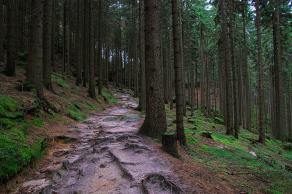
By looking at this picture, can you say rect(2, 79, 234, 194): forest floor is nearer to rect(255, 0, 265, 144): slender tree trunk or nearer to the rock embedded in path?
the rock embedded in path

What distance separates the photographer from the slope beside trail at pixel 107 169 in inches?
265

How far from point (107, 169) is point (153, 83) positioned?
4241 mm

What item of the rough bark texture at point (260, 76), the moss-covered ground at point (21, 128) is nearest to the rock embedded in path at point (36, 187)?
the moss-covered ground at point (21, 128)

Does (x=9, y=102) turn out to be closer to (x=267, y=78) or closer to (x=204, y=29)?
(x=204, y=29)

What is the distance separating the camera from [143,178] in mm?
7070

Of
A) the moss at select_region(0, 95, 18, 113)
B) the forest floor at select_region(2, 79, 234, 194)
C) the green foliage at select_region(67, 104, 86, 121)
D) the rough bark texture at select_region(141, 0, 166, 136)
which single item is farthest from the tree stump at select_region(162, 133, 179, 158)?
the green foliage at select_region(67, 104, 86, 121)

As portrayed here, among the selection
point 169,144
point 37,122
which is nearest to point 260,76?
point 169,144

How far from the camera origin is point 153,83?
1144 cm

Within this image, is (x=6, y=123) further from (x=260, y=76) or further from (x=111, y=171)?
(x=260, y=76)

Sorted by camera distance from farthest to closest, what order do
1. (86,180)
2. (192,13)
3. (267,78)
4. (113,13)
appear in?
1. (267,78)
2. (113,13)
3. (192,13)
4. (86,180)

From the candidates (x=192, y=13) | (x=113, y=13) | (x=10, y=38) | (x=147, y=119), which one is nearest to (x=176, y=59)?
(x=147, y=119)

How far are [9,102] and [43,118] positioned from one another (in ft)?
5.89

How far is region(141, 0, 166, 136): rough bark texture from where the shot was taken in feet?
37.3

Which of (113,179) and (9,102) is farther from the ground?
(9,102)
